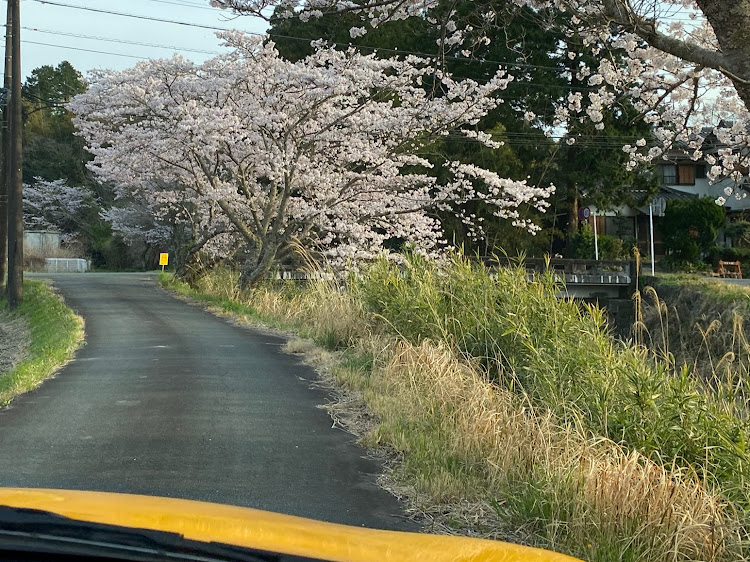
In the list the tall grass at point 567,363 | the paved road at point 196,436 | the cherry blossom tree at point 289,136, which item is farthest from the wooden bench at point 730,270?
the paved road at point 196,436

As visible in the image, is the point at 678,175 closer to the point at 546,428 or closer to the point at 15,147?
the point at 15,147

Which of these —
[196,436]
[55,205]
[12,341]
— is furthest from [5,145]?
[55,205]

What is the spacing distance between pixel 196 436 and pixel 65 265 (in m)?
42.9

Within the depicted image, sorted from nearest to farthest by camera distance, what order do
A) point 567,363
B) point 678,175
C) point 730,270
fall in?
point 567,363
point 730,270
point 678,175

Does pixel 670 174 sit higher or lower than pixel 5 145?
higher

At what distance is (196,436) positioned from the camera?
736cm

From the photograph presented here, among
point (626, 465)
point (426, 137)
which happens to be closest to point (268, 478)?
point (626, 465)

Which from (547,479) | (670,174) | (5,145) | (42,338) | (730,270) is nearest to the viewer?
(547,479)

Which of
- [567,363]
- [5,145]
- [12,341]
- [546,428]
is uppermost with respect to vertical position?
[5,145]

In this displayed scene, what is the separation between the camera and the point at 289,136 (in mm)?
20609

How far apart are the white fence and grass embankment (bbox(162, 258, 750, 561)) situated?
39.0 meters

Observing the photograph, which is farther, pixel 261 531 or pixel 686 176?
pixel 686 176

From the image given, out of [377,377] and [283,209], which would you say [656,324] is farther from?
[377,377]

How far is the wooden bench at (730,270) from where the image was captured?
119ft
